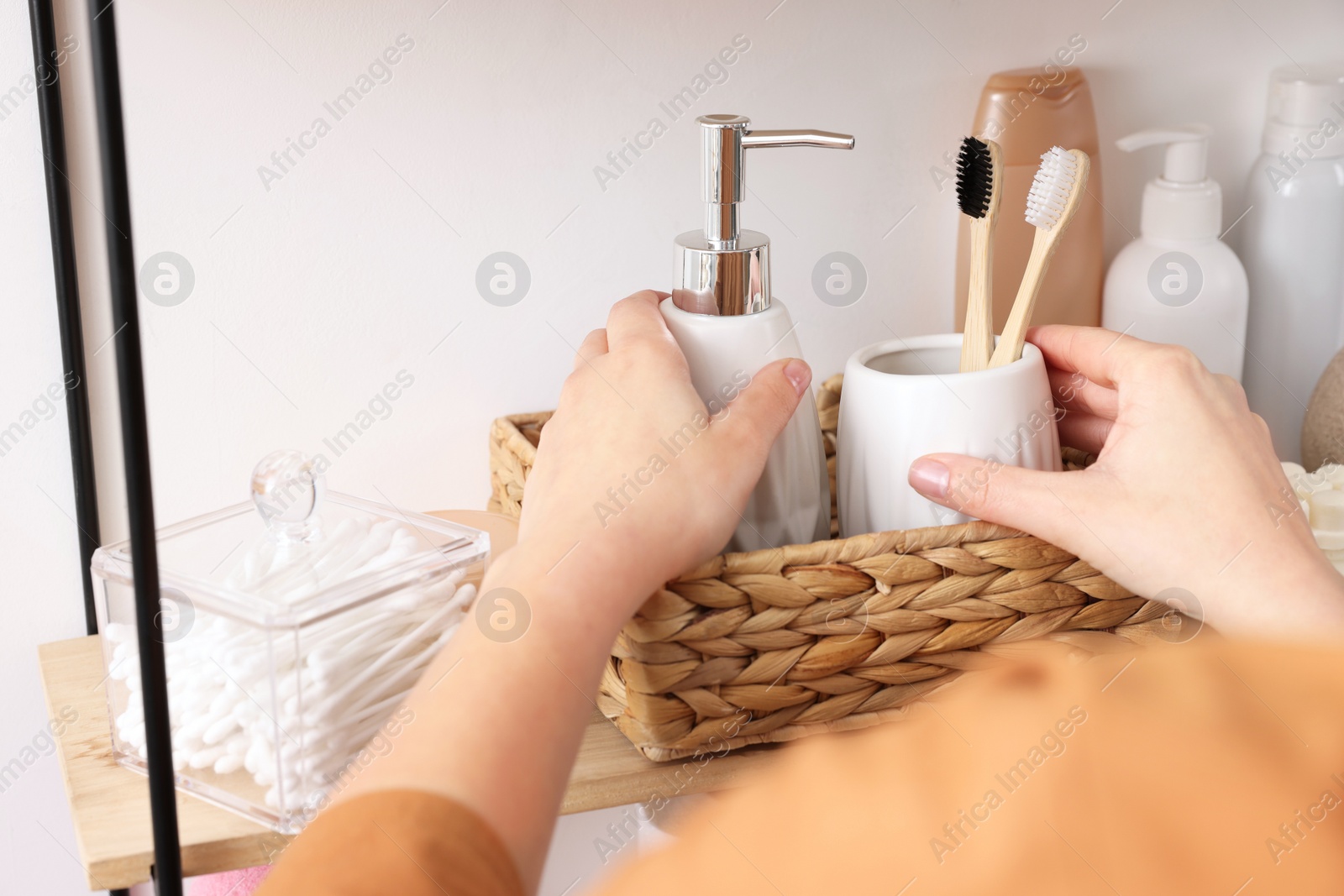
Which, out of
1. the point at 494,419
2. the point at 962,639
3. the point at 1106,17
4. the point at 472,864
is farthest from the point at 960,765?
the point at 1106,17

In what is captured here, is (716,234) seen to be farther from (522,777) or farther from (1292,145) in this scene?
(1292,145)

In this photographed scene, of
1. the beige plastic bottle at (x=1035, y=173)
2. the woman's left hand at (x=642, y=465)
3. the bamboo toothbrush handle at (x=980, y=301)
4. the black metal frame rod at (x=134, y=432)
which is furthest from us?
the beige plastic bottle at (x=1035, y=173)

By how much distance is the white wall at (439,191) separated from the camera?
50 centimetres

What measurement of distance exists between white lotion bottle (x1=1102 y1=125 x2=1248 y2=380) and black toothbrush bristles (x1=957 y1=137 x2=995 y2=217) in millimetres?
181

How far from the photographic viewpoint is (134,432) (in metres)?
0.26

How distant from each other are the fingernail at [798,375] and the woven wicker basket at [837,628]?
0.07 metres

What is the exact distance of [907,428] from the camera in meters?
0.43

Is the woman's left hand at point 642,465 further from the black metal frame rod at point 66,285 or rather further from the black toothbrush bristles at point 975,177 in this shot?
the black metal frame rod at point 66,285

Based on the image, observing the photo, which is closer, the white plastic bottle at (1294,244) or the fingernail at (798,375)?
the fingernail at (798,375)

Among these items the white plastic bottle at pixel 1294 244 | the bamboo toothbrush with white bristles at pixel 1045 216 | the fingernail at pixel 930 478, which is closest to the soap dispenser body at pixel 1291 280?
the white plastic bottle at pixel 1294 244

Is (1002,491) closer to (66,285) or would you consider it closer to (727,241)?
(727,241)

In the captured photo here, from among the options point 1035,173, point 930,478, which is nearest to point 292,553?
point 930,478

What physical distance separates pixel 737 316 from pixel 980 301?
0.11 metres

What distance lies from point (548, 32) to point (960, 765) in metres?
0.45
